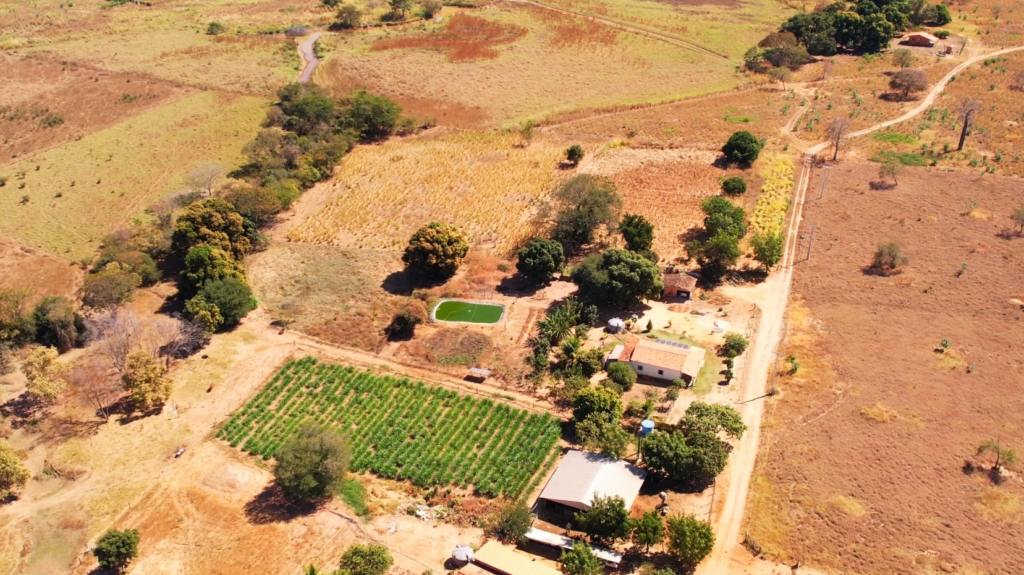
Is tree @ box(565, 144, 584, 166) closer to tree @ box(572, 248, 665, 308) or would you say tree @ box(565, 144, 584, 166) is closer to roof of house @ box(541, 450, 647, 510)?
tree @ box(572, 248, 665, 308)

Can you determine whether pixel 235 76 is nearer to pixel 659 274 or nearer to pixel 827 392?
pixel 659 274

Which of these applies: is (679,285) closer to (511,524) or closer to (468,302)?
(468,302)

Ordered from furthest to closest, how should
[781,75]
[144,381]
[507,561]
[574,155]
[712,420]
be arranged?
[781,75]
[574,155]
[144,381]
[712,420]
[507,561]

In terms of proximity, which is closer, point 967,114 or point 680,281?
point 680,281

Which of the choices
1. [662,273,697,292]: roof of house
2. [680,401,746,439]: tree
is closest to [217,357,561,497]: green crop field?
[680,401,746,439]: tree

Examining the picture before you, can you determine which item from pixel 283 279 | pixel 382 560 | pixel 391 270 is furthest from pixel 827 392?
pixel 283 279

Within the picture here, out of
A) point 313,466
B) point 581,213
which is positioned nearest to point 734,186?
point 581,213

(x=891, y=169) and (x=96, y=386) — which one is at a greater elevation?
(x=891, y=169)
